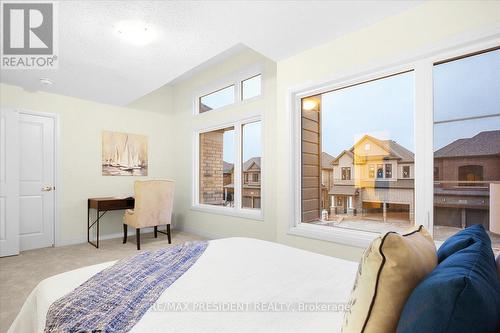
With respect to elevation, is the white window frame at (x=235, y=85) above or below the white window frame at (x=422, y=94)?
above

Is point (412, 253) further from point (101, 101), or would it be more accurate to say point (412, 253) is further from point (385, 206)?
point (101, 101)

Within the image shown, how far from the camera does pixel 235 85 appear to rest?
4363mm

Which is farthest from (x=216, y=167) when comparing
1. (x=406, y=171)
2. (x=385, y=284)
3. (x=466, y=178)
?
(x=385, y=284)

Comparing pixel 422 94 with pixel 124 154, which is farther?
pixel 124 154

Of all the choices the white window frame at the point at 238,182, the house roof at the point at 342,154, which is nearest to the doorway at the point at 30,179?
the white window frame at the point at 238,182

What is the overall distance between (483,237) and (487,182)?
123 centimetres

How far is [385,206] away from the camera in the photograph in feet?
8.31

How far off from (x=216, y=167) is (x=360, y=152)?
111 inches

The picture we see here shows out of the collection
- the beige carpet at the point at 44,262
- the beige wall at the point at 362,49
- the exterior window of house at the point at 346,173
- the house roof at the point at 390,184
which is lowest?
the beige carpet at the point at 44,262

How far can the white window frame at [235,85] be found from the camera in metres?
4.00

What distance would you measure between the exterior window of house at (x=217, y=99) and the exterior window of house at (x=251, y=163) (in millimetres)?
598

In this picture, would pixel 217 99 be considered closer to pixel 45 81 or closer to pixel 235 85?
pixel 235 85

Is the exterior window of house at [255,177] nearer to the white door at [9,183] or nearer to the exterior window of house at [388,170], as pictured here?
the exterior window of house at [388,170]

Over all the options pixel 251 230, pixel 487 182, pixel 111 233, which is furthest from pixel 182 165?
pixel 487 182
